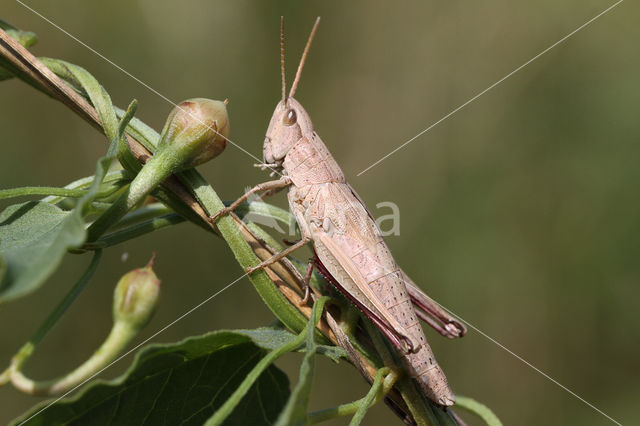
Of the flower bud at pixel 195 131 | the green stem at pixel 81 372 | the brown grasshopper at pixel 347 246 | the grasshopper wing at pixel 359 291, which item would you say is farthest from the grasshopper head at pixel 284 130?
the green stem at pixel 81 372

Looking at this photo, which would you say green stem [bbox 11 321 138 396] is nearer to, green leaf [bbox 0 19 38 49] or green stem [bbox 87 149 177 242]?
green stem [bbox 87 149 177 242]

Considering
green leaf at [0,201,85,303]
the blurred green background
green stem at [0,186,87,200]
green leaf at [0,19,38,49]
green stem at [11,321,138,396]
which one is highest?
green leaf at [0,19,38,49]

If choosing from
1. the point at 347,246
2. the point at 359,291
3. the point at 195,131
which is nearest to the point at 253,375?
the point at 195,131

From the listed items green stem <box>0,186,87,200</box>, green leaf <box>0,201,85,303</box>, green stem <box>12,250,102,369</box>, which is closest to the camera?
green leaf <box>0,201,85,303</box>

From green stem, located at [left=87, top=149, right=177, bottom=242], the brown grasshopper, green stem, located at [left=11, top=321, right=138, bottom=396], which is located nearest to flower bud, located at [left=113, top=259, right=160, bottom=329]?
green stem, located at [left=11, top=321, right=138, bottom=396]

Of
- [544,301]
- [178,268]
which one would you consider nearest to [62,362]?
[178,268]

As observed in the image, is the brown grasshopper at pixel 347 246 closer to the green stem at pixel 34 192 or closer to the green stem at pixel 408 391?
the green stem at pixel 408 391
